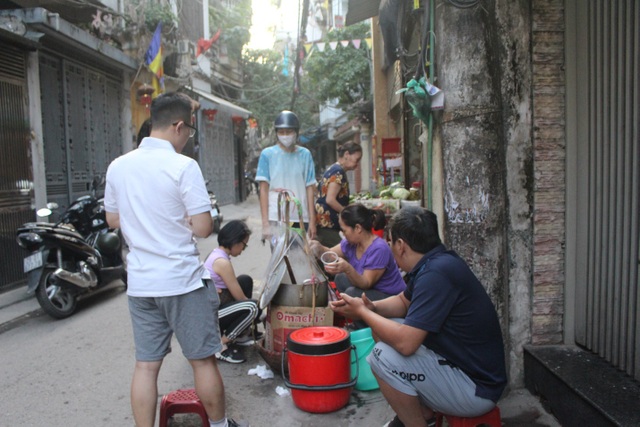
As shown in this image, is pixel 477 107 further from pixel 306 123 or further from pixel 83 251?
pixel 306 123

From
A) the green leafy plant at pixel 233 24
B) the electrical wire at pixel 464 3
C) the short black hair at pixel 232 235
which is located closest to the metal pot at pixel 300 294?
the short black hair at pixel 232 235

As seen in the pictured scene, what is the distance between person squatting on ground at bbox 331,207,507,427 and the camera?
2.39 m

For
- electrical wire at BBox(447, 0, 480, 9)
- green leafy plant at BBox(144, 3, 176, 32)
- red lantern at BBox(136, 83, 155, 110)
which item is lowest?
electrical wire at BBox(447, 0, 480, 9)

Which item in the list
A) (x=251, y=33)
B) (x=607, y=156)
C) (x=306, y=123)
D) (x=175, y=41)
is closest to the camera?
(x=607, y=156)

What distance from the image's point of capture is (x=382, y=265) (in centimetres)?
374

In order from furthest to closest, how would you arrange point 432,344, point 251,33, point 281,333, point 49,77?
point 251,33, point 49,77, point 281,333, point 432,344

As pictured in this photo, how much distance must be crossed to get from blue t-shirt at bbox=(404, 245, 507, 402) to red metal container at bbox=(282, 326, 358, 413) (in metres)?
0.83

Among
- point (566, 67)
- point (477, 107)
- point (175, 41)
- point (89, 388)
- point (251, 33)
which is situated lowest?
point (89, 388)

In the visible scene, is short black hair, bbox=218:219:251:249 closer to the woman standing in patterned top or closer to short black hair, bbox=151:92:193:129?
the woman standing in patterned top

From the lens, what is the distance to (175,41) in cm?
1343

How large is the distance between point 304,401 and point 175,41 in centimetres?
1219

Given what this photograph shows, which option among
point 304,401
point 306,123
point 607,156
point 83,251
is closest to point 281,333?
point 304,401

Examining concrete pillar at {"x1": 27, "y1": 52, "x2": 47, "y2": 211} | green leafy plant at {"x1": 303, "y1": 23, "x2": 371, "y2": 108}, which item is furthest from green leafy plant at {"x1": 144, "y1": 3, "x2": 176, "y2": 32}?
green leafy plant at {"x1": 303, "y1": 23, "x2": 371, "y2": 108}

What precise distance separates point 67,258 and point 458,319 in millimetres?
5054
